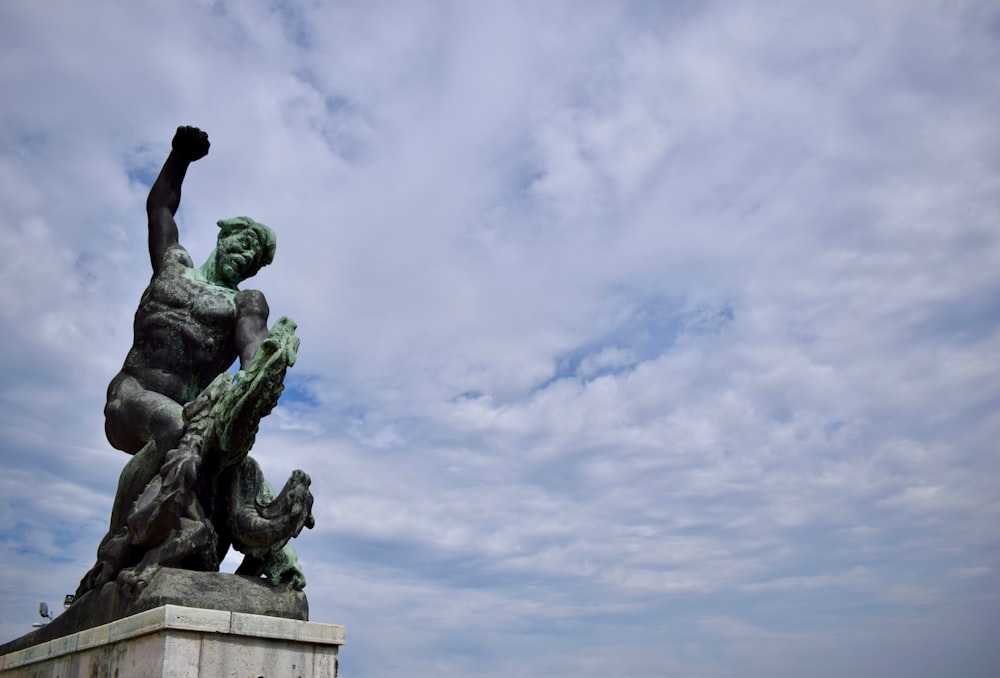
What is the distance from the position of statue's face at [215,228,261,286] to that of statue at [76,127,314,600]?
1 cm

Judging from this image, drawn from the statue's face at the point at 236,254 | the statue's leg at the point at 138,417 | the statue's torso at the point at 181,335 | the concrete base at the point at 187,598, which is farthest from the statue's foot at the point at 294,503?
the statue's face at the point at 236,254

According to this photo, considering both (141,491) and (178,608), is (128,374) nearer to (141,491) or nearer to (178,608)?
(141,491)

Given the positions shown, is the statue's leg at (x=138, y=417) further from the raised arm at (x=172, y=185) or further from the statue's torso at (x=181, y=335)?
the raised arm at (x=172, y=185)

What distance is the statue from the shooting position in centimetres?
631

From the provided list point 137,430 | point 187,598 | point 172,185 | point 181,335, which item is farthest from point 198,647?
point 172,185

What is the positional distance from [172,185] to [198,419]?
2.85 meters

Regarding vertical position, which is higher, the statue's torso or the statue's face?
the statue's face

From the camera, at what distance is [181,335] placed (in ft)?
24.2

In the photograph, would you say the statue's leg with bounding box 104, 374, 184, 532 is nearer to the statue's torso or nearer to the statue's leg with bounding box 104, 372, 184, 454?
the statue's leg with bounding box 104, 372, 184, 454

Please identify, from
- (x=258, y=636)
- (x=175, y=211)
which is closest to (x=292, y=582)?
(x=258, y=636)

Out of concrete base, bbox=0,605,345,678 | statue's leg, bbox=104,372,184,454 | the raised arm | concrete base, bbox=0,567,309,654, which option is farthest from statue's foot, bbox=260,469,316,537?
the raised arm

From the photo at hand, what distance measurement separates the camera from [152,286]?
7656 millimetres

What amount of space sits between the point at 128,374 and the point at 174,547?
1933 mm

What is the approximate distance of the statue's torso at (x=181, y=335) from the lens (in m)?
7.35
